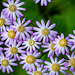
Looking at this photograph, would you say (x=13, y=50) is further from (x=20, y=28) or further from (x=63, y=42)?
(x=63, y=42)

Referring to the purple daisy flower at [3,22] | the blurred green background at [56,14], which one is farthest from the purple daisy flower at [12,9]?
the blurred green background at [56,14]

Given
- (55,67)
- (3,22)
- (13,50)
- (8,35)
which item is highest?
(3,22)

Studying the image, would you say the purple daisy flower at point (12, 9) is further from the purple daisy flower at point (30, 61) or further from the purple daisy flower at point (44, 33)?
the purple daisy flower at point (30, 61)

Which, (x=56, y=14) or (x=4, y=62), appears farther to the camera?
(x=56, y=14)

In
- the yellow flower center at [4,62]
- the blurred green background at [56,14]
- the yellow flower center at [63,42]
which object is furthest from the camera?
the blurred green background at [56,14]

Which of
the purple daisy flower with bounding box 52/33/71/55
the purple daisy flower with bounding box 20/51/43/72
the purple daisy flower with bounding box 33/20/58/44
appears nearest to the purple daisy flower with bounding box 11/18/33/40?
the purple daisy flower with bounding box 33/20/58/44

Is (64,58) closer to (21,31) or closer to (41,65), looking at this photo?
(41,65)

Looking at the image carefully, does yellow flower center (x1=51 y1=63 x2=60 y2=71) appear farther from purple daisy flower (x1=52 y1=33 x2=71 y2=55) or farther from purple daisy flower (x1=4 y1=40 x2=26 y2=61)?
purple daisy flower (x1=4 y1=40 x2=26 y2=61)

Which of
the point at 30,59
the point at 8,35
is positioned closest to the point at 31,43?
the point at 30,59

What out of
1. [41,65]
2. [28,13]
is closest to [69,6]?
[28,13]
